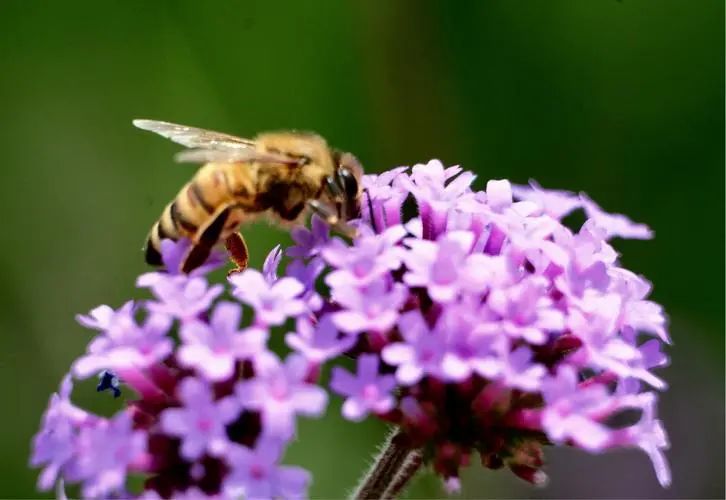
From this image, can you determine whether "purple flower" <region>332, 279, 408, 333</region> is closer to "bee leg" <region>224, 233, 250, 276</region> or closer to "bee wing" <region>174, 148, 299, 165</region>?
"bee wing" <region>174, 148, 299, 165</region>

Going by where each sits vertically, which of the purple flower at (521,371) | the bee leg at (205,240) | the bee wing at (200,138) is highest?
the bee wing at (200,138)

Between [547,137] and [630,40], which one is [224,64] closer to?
[547,137]

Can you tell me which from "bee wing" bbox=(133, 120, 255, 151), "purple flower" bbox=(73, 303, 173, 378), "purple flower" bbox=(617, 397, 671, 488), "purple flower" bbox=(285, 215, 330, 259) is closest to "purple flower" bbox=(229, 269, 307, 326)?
"purple flower" bbox=(73, 303, 173, 378)

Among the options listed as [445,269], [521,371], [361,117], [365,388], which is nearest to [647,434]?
[521,371]

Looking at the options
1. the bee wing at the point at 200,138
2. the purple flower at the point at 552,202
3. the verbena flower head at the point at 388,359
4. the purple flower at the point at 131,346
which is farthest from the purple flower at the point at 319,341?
the purple flower at the point at 552,202

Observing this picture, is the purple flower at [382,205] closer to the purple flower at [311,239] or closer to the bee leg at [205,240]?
the purple flower at [311,239]

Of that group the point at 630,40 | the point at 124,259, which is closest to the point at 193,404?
the point at 124,259
